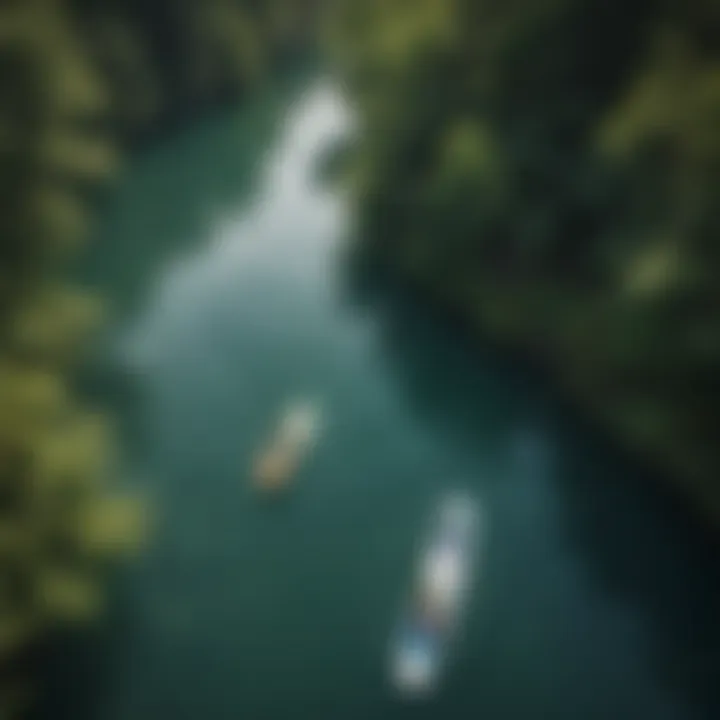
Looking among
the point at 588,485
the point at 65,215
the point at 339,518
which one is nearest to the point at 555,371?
the point at 588,485

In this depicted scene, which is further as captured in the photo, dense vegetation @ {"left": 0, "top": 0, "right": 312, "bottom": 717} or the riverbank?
the riverbank

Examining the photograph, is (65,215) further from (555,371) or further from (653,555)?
(653,555)

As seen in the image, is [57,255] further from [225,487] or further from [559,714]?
[559,714]

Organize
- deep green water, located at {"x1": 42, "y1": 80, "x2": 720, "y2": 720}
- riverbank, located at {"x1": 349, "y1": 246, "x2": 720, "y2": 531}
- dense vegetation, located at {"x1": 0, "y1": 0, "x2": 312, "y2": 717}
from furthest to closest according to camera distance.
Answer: riverbank, located at {"x1": 349, "y1": 246, "x2": 720, "y2": 531}, deep green water, located at {"x1": 42, "y1": 80, "x2": 720, "y2": 720}, dense vegetation, located at {"x1": 0, "y1": 0, "x2": 312, "y2": 717}

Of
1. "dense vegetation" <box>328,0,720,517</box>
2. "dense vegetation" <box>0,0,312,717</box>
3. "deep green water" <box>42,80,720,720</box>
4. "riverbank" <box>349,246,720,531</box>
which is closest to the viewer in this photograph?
"dense vegetation" <box>0,0,312,717</box>

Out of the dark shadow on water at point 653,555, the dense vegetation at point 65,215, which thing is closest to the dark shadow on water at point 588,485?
the dark shadow on water at point 653,555

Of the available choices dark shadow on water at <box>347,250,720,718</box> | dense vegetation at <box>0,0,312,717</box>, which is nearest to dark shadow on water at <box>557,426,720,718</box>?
dark shadow on water at <box>347,250,720,718</box>

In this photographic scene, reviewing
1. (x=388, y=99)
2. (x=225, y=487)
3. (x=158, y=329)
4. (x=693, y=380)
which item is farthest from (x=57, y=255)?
(x=693, y=380)

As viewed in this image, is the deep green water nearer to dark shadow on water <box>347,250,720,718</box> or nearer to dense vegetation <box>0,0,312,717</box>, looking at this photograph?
dark shadow on water <box>347,250,720,718</box>
